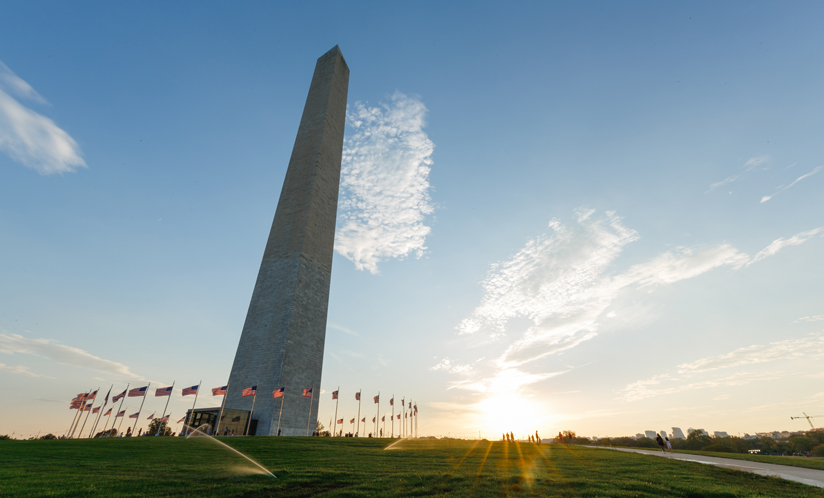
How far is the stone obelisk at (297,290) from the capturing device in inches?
1642

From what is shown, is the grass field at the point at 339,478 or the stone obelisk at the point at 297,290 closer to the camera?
the grass field at the point at 339,478

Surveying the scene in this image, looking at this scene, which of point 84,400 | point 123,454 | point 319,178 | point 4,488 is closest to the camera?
point 4,488

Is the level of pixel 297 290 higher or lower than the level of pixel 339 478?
higher

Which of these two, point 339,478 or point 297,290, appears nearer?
point 339,478

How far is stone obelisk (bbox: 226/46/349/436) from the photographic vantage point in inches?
1642

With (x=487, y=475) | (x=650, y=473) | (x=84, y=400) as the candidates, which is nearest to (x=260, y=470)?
(x=487, y=475)

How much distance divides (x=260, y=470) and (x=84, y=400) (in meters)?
39.3

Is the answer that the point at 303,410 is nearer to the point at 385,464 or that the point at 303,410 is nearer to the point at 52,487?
the point at 385,464

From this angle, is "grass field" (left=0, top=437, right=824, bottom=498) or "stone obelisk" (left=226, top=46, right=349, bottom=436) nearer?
"grass field" (left=0, top=437, right=824, bottom=498)

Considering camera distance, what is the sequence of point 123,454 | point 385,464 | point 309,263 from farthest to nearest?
point 309,263 → point 123,454 → point 385,464

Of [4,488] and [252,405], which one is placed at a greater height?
[252,405]

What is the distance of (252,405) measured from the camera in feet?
132

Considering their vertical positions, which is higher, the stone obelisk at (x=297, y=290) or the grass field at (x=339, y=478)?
the stone obelisk at (x=297, y=290)

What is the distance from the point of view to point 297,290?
45.2m
